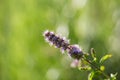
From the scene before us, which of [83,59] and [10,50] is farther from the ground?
[10,50]

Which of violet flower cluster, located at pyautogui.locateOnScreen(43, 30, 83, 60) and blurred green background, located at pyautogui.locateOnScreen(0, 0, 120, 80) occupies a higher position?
blurred green background, located at pyautogui.locateOnScreen(0, 0, 120, 80)

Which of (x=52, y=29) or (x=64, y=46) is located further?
(x=52, y=29)

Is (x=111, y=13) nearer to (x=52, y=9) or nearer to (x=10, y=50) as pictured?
(x=52, y=9)

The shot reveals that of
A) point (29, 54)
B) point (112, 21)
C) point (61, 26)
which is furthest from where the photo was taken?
point (29, 54)

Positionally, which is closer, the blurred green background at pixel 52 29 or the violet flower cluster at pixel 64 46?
the violet flower cluster at pixel 64 46

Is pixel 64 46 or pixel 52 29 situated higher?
pixel 52 29

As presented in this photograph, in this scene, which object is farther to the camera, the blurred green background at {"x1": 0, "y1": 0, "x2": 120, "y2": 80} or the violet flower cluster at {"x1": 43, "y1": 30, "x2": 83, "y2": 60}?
the blurred green background at {"x1": 0, "y1": 0, "x2": 120, "y2": 80}

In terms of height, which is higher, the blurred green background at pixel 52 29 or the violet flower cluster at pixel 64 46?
the blurred green background at pixel 52 29

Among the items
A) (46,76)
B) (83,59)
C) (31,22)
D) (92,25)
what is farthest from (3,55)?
(83,59)
